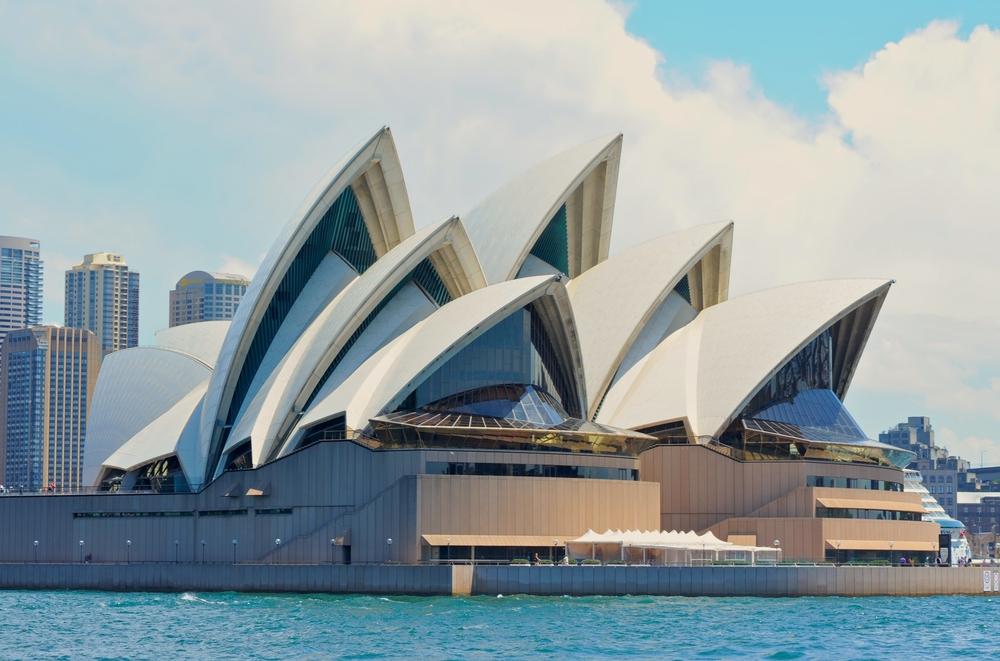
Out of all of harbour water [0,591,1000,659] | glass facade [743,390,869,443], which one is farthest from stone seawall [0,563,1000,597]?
glass facade [743,390,869,443]

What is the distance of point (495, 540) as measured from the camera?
59938 mm

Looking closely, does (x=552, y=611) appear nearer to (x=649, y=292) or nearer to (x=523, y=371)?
(x=523, y=371)

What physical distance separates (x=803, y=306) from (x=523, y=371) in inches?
567

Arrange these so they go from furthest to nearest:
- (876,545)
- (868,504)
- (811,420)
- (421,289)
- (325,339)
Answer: (811,420)
(868,504)
(876,545)
(421,289)
(325,339)

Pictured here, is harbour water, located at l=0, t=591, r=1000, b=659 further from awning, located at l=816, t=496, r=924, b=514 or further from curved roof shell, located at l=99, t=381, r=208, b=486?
curved roof shell, located at l=99, t=381, r=208, b=486

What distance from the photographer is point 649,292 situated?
7331 cm

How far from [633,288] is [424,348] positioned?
14021 millimetres

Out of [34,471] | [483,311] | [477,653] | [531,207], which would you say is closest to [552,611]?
[477,653]

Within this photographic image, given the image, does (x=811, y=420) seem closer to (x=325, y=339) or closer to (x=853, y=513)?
(x=853, y=513)

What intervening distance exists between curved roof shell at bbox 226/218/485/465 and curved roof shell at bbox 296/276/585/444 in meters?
1.22

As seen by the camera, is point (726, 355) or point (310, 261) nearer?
point (310, 261)

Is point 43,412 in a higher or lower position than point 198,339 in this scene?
higher

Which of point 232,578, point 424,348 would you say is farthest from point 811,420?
point 232,578

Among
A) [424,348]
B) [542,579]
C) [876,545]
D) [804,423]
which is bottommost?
[542,579]
